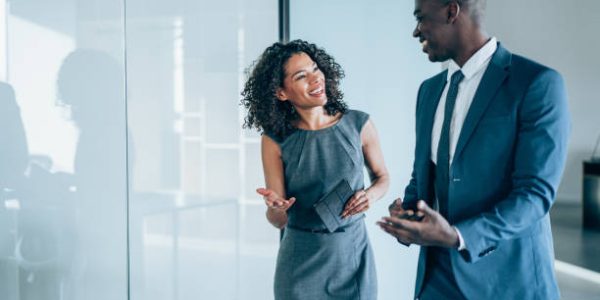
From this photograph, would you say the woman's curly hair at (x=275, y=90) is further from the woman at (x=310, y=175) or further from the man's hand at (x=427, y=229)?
the man's hand at (x=427, y=229)

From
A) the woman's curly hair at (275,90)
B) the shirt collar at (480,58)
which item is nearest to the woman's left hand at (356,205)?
the woman's curly hair at (275,90)

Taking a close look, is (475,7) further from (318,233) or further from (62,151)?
(62,151)

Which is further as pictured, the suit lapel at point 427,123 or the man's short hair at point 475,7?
the suit lapel at point 427,123

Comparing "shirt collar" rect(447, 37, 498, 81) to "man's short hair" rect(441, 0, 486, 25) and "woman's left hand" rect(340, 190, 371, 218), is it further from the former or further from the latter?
"woman's left hand" rect(340, 190, 371, 218)

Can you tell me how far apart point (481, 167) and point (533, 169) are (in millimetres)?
137

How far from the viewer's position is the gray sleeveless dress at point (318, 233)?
1.98 meters

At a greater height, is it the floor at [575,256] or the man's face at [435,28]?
the man's face at [435,28]

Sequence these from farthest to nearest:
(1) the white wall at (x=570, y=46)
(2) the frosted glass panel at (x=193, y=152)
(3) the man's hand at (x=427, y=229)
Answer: (1) the white wall at (x=570, y=46) < (2) the frosted glass panel at (x=193, y=152) < (3) the man's hand at (x=427, y=229)

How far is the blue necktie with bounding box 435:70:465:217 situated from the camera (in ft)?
5.16

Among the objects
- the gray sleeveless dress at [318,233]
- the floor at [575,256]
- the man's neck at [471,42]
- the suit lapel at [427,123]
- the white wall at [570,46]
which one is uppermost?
the white wall at [570,46]

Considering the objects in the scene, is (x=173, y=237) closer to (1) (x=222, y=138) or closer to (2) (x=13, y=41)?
(1) (x=222, y=138)

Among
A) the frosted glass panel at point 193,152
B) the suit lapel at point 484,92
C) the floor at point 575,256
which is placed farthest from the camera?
the floor at point 575,256

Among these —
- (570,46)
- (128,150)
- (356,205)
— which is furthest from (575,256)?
(570,46)

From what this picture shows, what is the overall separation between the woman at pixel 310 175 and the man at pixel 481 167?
35 centimetres
